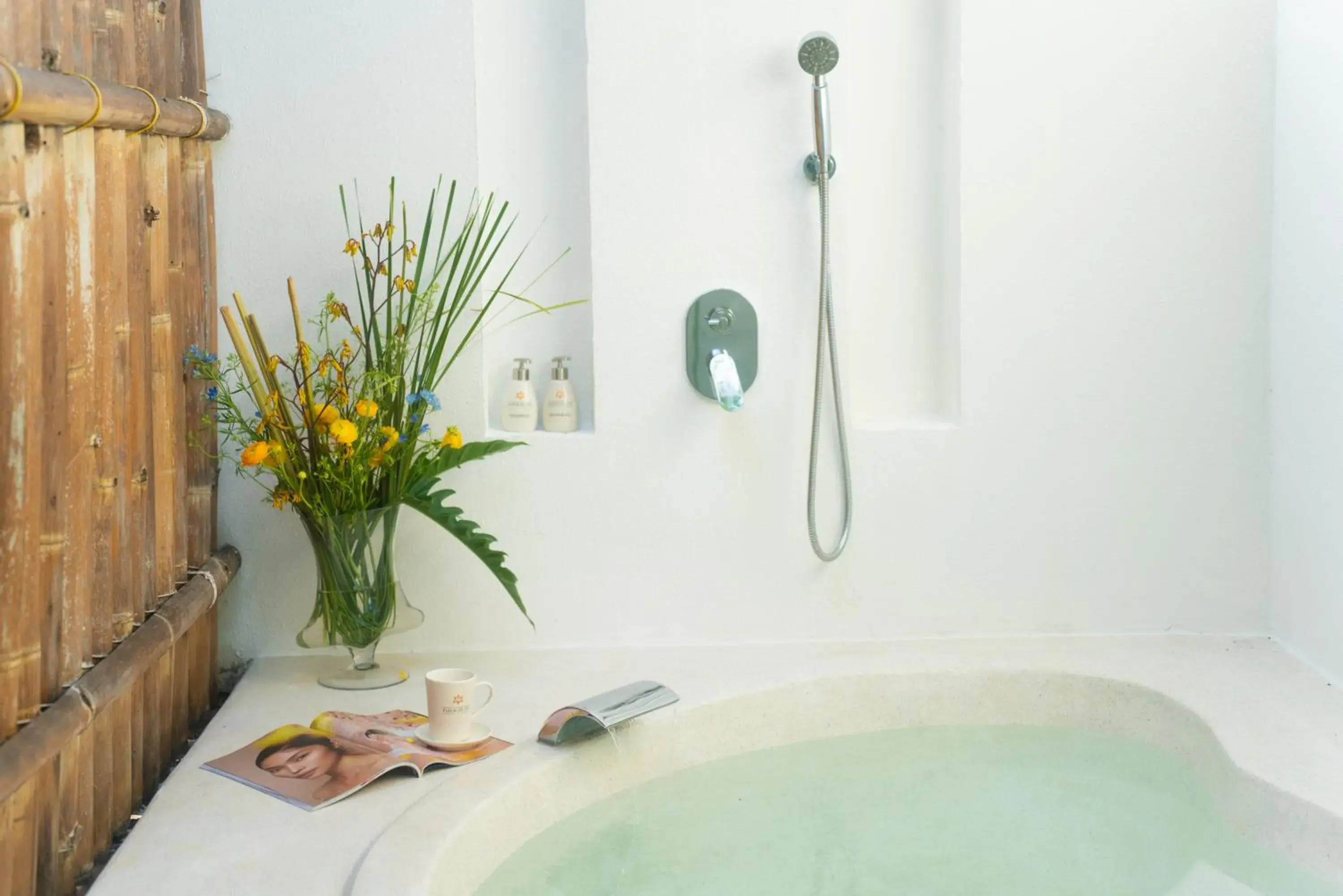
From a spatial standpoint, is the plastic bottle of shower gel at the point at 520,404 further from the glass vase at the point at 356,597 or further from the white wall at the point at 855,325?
the glass vase at the point at 356,597

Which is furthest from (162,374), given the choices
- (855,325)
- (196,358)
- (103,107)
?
(855,325)

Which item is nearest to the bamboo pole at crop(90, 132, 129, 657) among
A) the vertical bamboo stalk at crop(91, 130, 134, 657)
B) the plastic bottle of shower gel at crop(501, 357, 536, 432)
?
the vertical bamboo stalk at crop(91, 130, 134, 657)

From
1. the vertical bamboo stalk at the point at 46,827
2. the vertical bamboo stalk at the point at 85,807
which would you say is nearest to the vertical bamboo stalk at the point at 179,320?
the vertical bamboo stalk at the point at 85,807

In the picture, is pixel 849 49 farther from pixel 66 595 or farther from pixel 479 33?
pixel 66 595

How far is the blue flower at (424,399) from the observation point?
2197 millimetres

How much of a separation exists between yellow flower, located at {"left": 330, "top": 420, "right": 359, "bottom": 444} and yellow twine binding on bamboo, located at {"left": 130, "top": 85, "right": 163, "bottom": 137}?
526 millimetres

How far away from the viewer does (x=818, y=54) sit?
7.64 feet

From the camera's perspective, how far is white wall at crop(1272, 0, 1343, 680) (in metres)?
2.31

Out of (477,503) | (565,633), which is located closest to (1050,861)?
(565,633)

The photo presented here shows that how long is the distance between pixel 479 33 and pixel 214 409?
87 centimetres

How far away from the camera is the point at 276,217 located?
238 centimetres

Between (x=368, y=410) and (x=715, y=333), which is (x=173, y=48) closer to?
(x=368, y=410)

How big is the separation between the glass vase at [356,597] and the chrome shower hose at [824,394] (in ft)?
2.52

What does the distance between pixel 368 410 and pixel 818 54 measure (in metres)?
1.04
